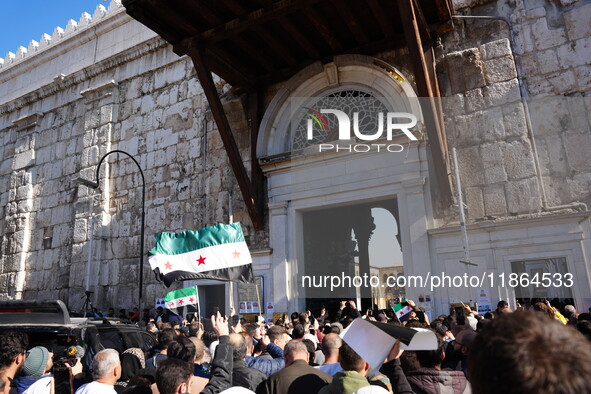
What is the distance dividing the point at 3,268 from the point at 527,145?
16376 millimetres

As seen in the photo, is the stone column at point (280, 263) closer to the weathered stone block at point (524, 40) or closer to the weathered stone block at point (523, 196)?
the weathered stone block at point (523, 196)

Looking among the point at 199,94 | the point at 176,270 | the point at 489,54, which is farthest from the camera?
the point at 199,94

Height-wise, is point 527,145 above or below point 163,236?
above

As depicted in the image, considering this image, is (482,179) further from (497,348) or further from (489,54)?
(497,348)

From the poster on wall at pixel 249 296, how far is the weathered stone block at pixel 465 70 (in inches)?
232

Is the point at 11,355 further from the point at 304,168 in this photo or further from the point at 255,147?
the point at 255,147

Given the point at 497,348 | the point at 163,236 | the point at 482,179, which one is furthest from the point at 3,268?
the point at 497,348

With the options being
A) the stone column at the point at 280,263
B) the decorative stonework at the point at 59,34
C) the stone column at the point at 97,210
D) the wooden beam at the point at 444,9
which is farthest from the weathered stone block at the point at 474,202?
the decorative stonework at the point at 59,34

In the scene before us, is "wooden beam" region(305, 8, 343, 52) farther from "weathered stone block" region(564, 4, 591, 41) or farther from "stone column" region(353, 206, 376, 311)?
"stone column" region(353, 206, 376, 311)

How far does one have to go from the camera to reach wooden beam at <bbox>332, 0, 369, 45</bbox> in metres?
8.51

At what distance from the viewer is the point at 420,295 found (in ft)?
27.2

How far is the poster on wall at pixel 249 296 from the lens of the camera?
32.0ft

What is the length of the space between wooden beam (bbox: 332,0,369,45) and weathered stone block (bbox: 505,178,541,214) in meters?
4.29

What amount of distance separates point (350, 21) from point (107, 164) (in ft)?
28.7
